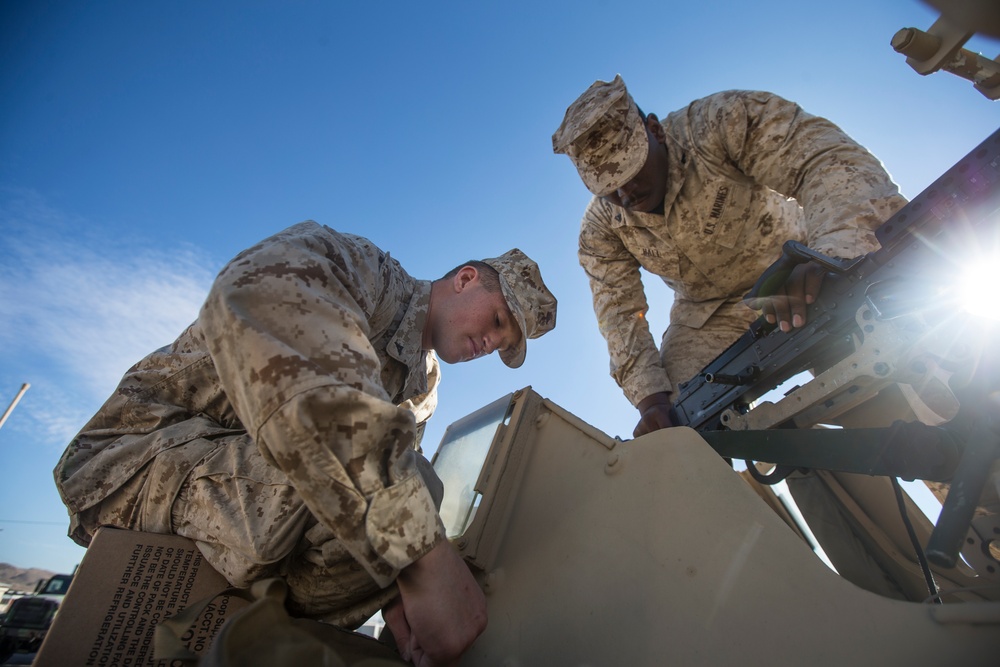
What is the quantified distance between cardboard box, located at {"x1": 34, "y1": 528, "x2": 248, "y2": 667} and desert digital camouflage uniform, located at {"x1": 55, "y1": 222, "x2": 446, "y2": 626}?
0.24ft

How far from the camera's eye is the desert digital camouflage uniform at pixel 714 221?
245 cm

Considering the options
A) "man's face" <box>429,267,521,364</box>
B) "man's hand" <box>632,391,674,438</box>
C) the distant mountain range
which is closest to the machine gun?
"man's hand" <box>632,391,674,438</box>

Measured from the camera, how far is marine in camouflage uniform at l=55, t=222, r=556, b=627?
100 centimetres

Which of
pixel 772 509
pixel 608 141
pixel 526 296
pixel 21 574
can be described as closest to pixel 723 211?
pixel 608 141

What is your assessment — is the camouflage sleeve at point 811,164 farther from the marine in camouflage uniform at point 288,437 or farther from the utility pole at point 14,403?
the utility pole at point 14,403

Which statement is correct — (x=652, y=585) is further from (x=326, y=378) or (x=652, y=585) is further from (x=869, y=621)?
(x=326, y=378)

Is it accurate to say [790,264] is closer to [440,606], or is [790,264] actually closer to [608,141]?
[608,141]

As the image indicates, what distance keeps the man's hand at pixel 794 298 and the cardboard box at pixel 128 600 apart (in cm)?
204

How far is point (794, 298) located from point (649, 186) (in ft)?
4.81

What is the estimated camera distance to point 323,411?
0.97 metres

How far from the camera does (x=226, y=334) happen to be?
3.52 feet

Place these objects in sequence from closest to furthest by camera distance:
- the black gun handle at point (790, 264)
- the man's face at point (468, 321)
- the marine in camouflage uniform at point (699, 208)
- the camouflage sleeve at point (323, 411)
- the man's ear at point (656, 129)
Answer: the camouflage sleeve at point (323, 411), the black gun handle at point (790, 264), the man's face at point (468, 321), the marine in camouflage uniform at point (699, 208), the man's ear at point (656, 129)

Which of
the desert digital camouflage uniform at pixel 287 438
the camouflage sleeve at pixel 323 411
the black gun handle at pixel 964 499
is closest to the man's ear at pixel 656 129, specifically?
the desert digital camouflage uniform at pixel 287 438

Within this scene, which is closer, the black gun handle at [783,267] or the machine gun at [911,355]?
the machine gun at [911,355]
